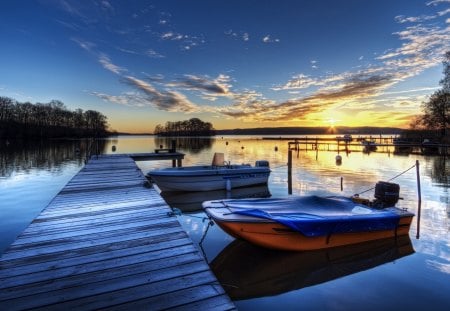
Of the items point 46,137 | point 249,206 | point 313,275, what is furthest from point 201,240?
point 46,137

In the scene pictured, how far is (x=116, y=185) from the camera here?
37.0 feet

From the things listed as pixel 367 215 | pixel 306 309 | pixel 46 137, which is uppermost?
pixel 46 137

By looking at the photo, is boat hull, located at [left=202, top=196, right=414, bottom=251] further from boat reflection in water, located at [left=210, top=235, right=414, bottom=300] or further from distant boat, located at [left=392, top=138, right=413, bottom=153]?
distant boat, located at [left=392, top=138, right=413, bottom=153]

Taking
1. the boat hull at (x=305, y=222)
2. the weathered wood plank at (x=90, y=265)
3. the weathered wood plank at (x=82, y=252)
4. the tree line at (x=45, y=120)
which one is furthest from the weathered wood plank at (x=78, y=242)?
the tree line at (x=45, y=120)

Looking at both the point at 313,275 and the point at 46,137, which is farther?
the point at 46,137

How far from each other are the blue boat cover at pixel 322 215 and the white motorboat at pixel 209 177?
7.30 m

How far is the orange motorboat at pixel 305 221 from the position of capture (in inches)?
278

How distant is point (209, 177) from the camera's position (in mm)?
15938

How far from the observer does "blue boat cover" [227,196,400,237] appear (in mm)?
7051

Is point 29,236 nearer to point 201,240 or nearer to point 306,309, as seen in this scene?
point 201,240

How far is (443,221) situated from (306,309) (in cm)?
869

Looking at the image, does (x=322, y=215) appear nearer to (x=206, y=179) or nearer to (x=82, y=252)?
(x=82, y=252)

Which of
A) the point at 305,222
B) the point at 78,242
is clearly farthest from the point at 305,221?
the point at 78,242

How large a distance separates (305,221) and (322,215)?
0.84m
